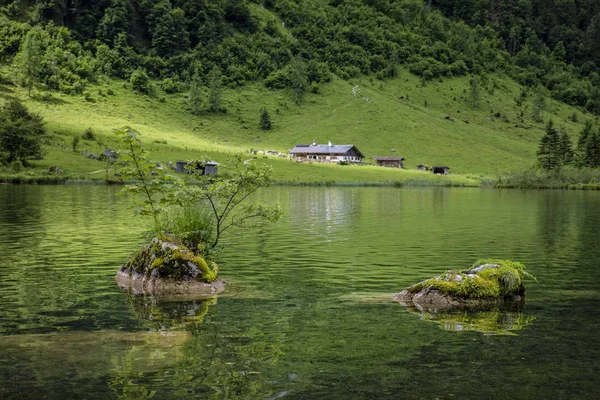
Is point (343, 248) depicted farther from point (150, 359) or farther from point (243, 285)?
point (150, 359)

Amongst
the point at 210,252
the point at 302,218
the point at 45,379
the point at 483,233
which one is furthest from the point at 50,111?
the point at 45,379

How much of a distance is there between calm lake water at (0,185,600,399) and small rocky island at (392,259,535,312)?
999 mm

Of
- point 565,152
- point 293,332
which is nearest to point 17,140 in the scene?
point 293,332

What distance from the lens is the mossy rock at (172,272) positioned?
26.9 metres

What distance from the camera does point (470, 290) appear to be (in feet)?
80.0

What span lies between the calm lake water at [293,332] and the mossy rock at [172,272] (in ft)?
3.93

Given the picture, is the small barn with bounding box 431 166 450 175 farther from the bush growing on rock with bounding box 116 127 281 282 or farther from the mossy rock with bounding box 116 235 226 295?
the mossy rock with bounding box 116 235 226 295

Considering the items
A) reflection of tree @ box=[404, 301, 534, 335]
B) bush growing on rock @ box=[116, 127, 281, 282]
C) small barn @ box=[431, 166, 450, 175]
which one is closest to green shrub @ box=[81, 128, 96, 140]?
small barn @ box=[431, 166, 450, 175]

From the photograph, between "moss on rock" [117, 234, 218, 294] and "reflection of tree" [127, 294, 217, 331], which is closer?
"reflection of tree" [127, 294, 217, 331]

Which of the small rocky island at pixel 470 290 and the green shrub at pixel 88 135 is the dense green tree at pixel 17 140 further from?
the small rocky island at pixel 470 290

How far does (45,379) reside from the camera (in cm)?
1538

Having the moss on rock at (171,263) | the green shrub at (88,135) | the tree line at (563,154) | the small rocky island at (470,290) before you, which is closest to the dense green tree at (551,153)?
the tree line at (563,154)

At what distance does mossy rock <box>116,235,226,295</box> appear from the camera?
2694 centimetres

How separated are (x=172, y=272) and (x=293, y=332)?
8.63 meters
